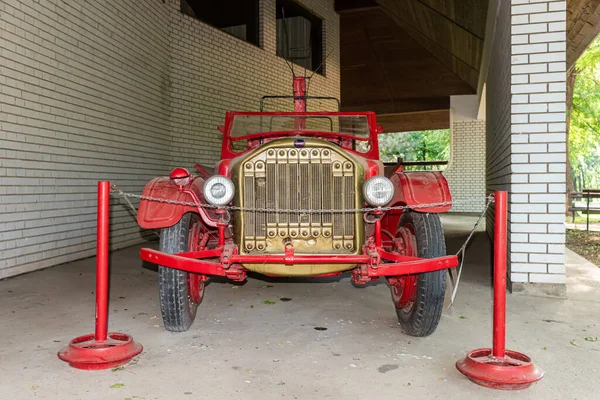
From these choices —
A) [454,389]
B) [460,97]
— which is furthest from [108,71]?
[460,97]

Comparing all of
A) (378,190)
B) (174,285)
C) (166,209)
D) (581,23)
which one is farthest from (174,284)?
(581,23)

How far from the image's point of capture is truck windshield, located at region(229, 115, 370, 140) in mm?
4660

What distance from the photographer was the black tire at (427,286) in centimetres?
323

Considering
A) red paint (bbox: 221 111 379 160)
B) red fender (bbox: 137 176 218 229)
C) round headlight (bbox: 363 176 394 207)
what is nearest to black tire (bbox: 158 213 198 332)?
red fender (bbox: 137 176 218 229)

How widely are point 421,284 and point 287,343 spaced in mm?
969

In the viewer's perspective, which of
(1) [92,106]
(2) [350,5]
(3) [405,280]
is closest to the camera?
(3) [405,280]

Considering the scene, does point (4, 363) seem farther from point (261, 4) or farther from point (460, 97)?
point (460, 97)

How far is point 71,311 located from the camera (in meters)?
4.06

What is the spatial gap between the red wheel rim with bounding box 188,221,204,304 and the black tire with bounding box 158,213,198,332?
0.15 meters

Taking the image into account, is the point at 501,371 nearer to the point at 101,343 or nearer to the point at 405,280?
the point at 405,280

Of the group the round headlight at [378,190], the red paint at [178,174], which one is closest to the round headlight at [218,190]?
the red paint at [178,174]

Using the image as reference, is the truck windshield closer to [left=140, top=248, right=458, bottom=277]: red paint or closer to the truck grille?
the truck grille

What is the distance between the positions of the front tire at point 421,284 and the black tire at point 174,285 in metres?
1.52

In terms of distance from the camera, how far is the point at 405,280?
356 centimetres
